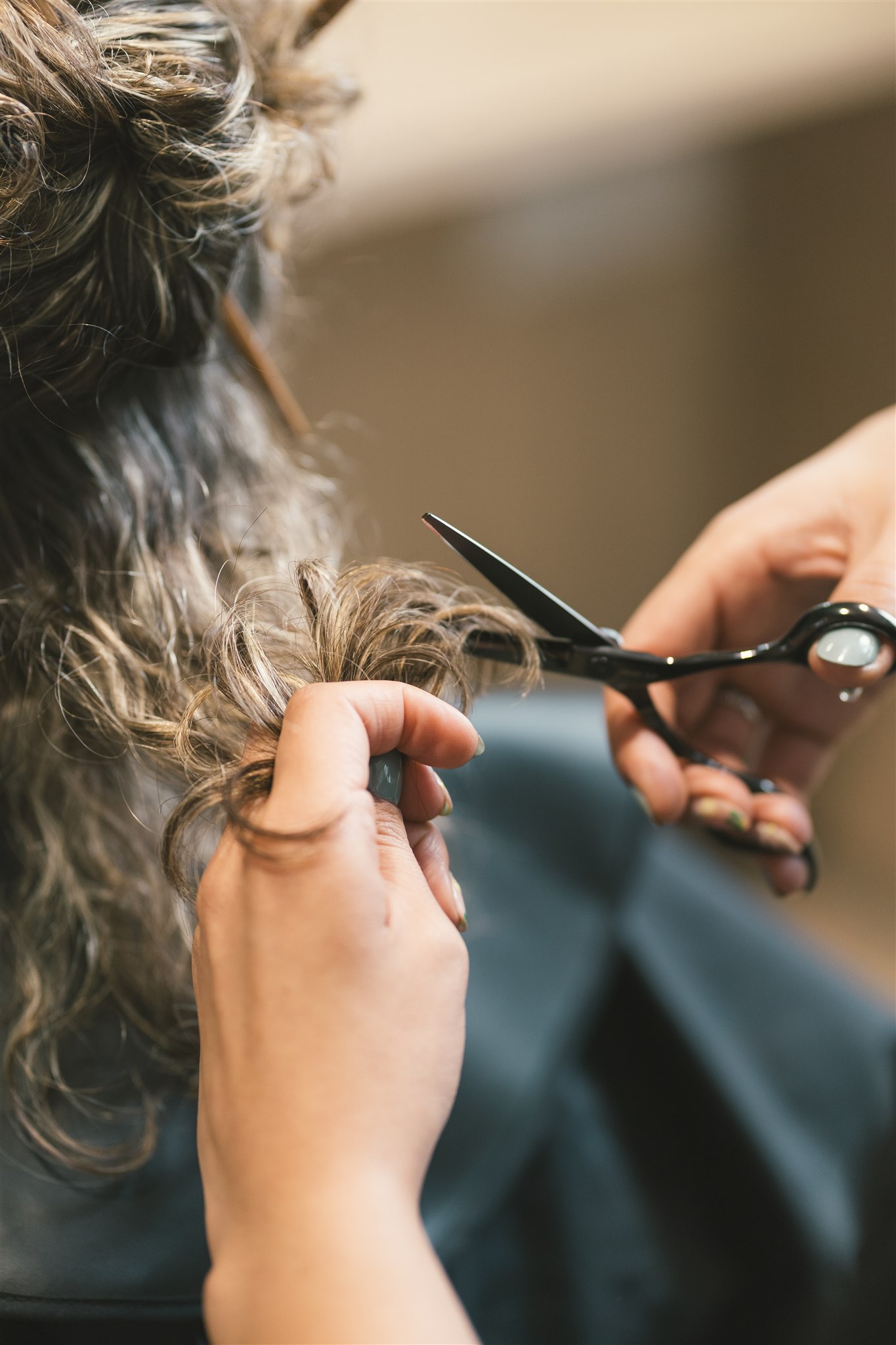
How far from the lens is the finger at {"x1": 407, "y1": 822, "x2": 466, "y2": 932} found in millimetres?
402

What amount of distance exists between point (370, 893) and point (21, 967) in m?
0.34

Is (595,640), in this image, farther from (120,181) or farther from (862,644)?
(120,181)

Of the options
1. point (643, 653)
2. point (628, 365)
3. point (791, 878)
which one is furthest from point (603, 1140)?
point (628, 365)

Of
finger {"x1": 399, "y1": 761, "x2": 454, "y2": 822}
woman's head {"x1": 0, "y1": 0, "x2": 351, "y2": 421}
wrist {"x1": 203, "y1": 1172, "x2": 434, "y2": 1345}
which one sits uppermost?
woman's head {"x1": 0, "y1": 0, "x2": 351, "y2": 421}

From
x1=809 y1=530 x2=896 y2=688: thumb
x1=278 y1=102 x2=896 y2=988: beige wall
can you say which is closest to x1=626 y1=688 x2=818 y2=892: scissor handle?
x1=809 y1=530 x2=896 y2=688: thumb

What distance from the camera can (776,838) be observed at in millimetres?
607

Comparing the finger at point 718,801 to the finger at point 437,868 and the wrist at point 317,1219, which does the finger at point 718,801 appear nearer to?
the finger at point 437,868

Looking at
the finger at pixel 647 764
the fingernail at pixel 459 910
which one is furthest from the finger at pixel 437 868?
the finger at pixel 647 764

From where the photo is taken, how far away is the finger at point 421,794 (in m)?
0.41

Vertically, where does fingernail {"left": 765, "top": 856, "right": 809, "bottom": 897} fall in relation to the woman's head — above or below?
below

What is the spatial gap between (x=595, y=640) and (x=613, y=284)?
3.95 ft

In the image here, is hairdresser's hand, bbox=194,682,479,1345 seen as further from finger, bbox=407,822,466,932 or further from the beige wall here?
the beige wall

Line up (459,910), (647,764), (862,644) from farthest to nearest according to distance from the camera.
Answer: (647,764) < (862,644) < (459,910)

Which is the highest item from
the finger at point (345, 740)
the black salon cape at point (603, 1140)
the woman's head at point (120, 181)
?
the woman's head at point (120, 181)
